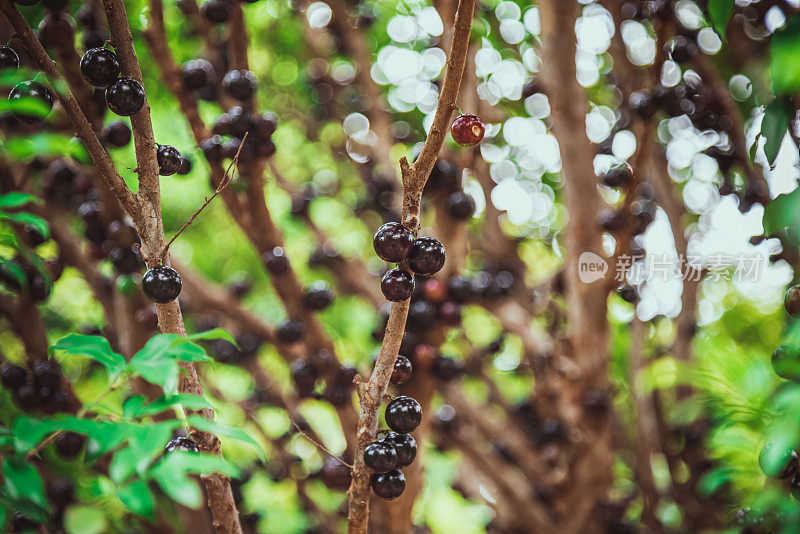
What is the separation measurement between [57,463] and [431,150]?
2.35 meters

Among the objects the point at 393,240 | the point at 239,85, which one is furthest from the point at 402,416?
the point at 239,85

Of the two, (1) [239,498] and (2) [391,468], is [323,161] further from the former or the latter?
(2) [391,468]

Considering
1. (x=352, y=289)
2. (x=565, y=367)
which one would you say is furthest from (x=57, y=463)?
(x=565, y=367)

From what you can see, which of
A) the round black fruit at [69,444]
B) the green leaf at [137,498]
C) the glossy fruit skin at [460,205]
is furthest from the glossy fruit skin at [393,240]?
the round black fruit at [69,444]

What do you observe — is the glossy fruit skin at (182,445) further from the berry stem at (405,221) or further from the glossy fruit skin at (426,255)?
the glossy fruit skin at (426,255)

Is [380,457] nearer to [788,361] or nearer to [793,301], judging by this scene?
[788,361]

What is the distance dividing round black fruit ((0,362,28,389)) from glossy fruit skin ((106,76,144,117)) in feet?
4.40

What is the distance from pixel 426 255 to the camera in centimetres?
135

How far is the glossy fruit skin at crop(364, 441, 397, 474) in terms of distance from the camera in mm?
1327

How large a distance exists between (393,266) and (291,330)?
2.60 feet

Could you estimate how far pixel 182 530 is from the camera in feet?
8.03

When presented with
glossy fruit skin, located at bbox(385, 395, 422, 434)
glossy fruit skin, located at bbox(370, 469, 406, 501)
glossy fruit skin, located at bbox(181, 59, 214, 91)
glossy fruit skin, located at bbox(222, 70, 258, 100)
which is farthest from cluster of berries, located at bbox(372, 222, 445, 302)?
glossy fruit skin, located at bbox(181, 59, 214, 91)

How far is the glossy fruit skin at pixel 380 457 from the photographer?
52.2 inches

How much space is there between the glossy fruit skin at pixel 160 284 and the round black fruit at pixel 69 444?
1.27 m
